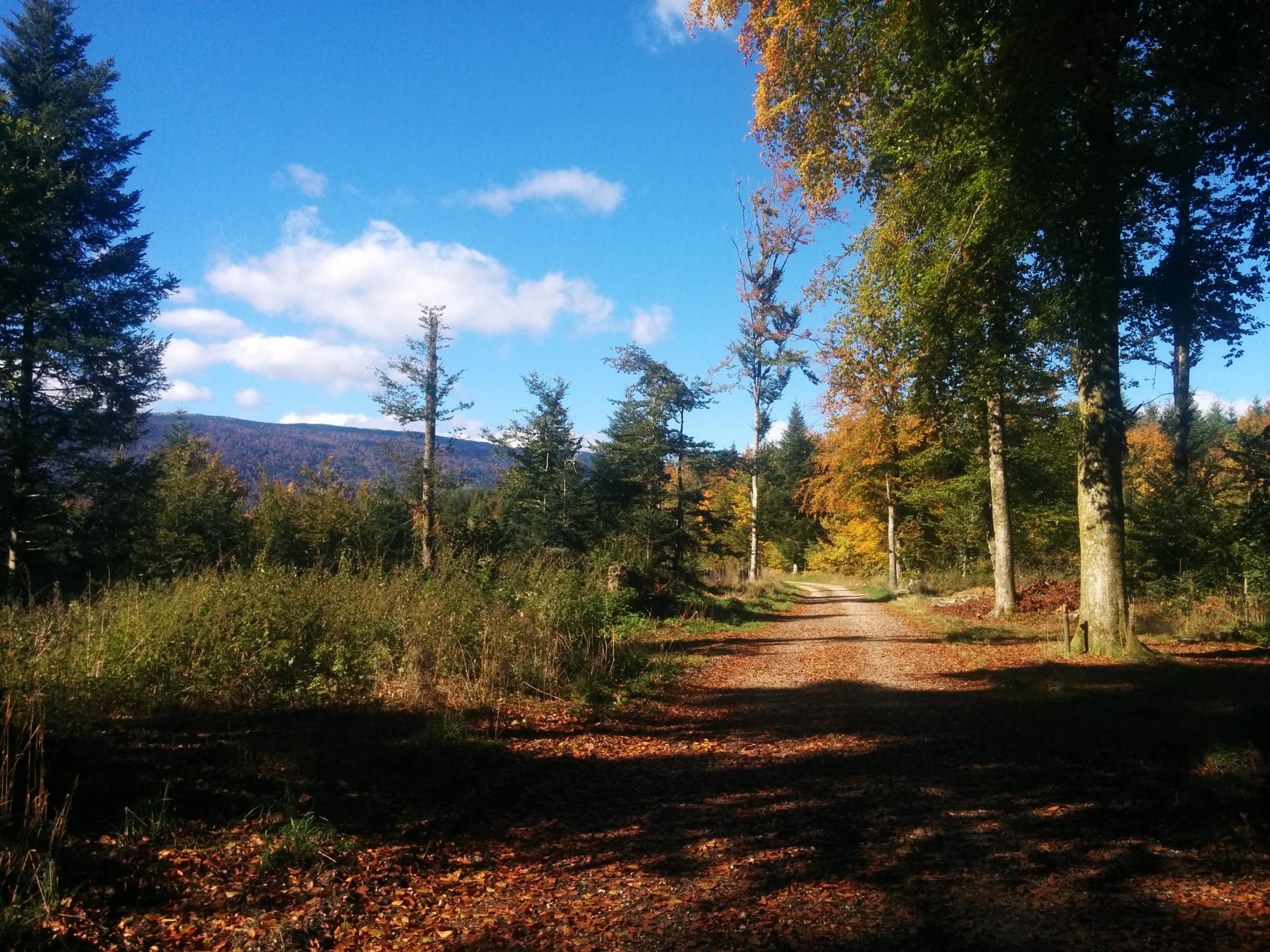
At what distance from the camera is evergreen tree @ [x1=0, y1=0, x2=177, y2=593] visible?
1778 cm

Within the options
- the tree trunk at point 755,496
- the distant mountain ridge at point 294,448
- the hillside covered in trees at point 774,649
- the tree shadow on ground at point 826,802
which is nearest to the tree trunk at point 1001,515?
the hillside covered in trees at point 774,649

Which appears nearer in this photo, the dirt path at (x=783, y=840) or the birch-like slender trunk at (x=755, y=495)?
the dirt path at (x=783, y=840)

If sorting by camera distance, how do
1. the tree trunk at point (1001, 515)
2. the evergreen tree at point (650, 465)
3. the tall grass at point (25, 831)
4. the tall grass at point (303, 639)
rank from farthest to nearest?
the evergreen tree at point (650, 465) → the tree trunk at point (1001, 515) → the tall grass at point (303, 639) → the tall grass at point (25, 831)

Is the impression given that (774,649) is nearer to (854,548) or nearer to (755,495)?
(755,495)

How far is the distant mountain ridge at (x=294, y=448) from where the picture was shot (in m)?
61.4

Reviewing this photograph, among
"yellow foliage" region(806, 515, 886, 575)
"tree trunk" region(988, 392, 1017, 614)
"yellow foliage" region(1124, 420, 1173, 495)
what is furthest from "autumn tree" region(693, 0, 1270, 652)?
"yellow foliage" region(806, 515, 886, 575)

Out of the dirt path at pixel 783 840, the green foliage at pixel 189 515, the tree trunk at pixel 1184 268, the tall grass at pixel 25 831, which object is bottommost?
the dirt path at pixel 783 840

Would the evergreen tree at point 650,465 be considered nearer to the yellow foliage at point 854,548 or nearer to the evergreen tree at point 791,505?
the yellow foliage at point 854,548

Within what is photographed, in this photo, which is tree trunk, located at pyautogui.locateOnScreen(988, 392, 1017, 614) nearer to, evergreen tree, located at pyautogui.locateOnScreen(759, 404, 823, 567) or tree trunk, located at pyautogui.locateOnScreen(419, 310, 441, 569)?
tree trunk, located at pyautogui.locateOnScreen(419, 310, 441, 569)

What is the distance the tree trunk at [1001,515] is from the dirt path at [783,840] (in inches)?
381

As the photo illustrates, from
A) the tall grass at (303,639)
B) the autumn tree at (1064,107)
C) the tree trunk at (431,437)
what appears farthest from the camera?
→ the tree trunk at (431,437)

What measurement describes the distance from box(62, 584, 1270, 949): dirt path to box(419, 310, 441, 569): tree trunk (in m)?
23.1

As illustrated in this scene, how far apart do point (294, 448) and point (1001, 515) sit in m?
84.1

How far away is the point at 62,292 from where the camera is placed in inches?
753
